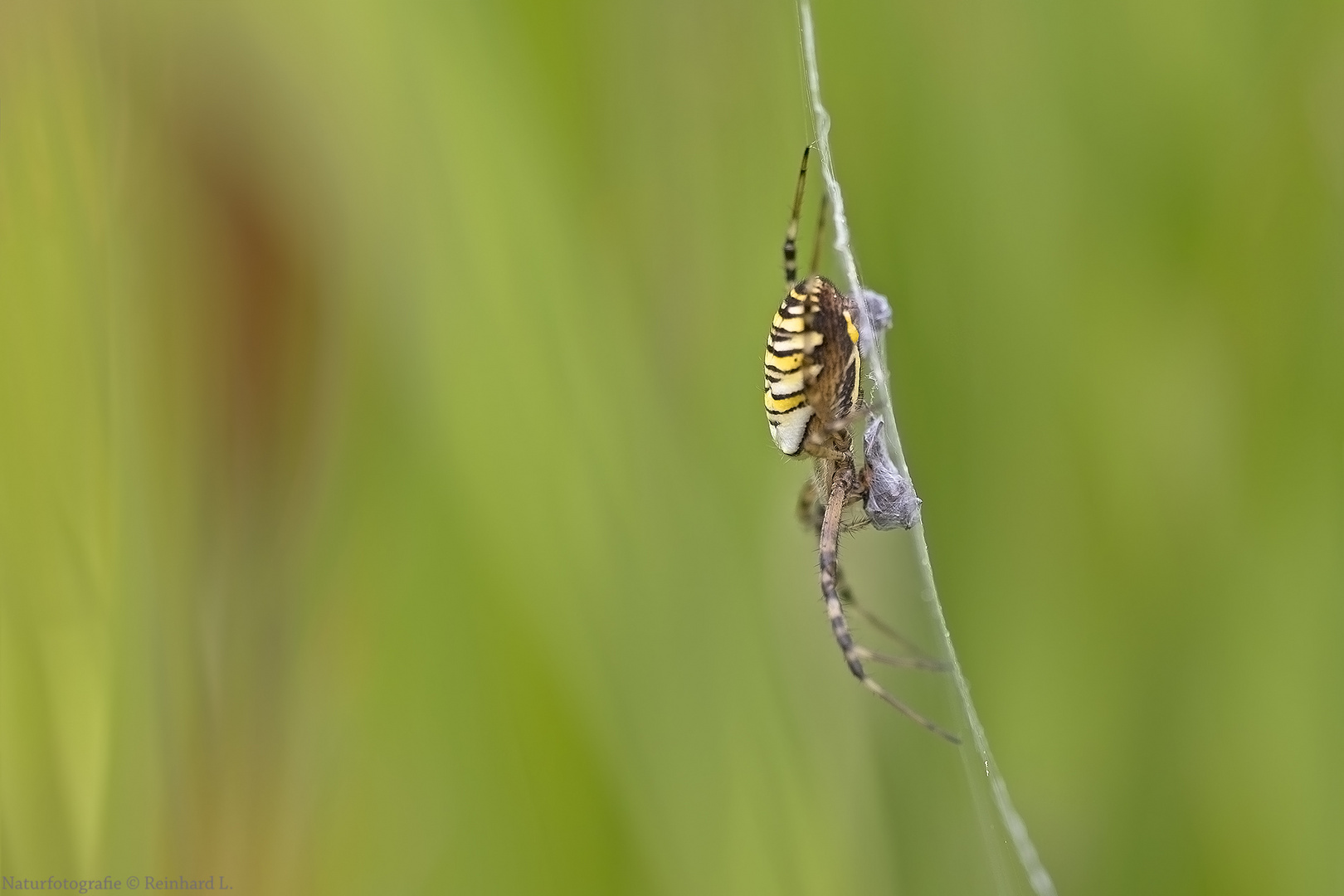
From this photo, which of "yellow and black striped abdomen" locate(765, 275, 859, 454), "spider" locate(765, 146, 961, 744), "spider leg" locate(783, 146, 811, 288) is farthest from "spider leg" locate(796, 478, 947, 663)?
"spider leg" locate(783, 146, 811, 288)

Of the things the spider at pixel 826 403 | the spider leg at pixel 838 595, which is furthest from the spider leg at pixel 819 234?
the spider leg at pixel 838 595

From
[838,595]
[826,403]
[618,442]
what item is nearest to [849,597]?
[838,595]

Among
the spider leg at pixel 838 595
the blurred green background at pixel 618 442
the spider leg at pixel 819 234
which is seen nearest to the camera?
the blurred green background at pixel 618 442

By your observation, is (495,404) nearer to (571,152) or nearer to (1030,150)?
(571,152)

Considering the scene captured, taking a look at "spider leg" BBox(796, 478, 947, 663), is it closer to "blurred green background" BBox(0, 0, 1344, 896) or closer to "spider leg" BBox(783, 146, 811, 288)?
"blurred green background" BBox(0, 0, 1344, 896)

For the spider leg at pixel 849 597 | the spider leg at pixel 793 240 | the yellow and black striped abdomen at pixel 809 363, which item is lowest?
the spider leg at pixel 849 597

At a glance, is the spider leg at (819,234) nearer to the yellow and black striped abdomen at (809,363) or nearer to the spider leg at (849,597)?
the yellow and black striped abdomen at (809,363)
